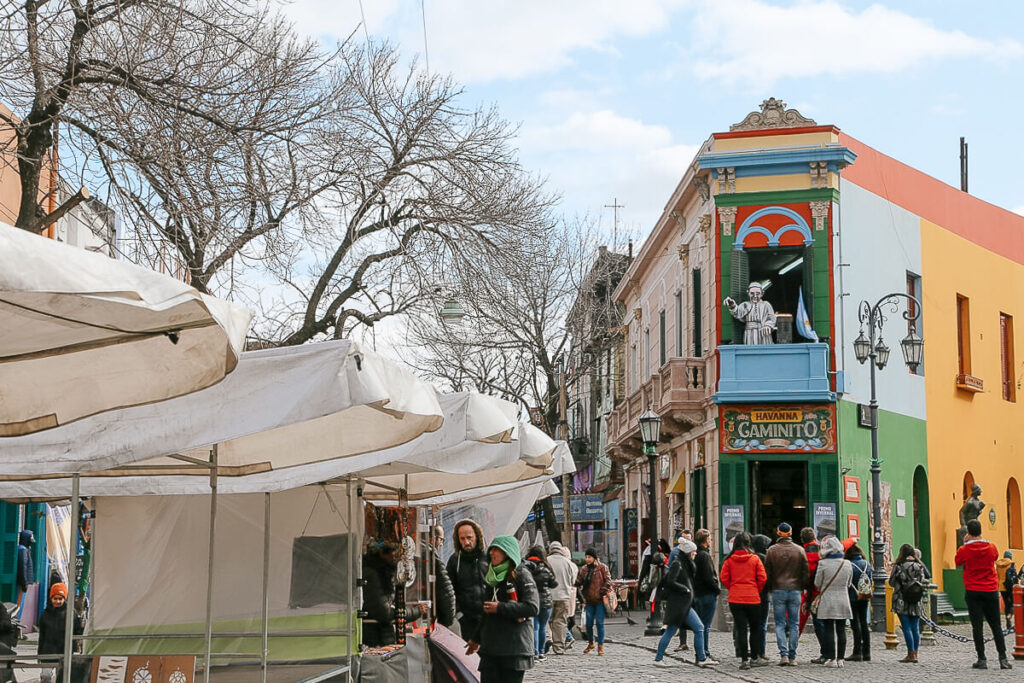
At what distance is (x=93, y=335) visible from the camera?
16.3 ft

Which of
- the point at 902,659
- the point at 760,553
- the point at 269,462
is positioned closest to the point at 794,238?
the point at 760,553

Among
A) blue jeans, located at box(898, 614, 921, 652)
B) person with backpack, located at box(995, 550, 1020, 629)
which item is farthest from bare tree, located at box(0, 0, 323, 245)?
person with backpack, located at box(995, 550, 1020, 629)

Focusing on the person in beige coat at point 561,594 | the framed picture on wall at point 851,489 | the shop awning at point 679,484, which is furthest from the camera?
the shop awning at point 679,484

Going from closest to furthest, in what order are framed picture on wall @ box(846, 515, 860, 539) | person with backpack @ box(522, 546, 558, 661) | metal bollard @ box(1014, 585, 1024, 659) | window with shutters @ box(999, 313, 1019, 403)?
person with backpack @ box(522, 546, 558, 661) → metal bollard @ box(1014, 585, 1024, 659) → framed picture on wall @ box(846, 515, 860, 539) → window with shutters @ box(999, 313, 1019, 403)

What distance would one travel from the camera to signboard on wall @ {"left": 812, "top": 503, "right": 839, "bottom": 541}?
26.1 metres

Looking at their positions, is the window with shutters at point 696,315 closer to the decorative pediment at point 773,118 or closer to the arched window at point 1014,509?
the decorative pediment at point 773,118

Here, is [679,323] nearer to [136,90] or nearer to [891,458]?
[891,458]

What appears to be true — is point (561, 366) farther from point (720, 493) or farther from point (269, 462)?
point (269, 462)

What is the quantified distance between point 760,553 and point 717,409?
7.21 m

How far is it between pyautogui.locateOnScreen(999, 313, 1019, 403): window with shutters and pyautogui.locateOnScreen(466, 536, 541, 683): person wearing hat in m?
27.0

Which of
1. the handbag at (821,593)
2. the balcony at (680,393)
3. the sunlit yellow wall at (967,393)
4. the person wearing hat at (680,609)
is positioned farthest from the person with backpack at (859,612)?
the sunlit yellow wall at (967,393)

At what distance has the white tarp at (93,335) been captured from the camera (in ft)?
13.3

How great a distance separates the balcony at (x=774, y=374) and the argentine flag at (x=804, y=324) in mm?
384

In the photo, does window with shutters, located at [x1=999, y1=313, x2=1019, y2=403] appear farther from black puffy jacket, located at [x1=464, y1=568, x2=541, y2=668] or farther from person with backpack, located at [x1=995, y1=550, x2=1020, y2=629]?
black puffy jacket, located at [x1=464, y1=568, x2=541, y2=668]
